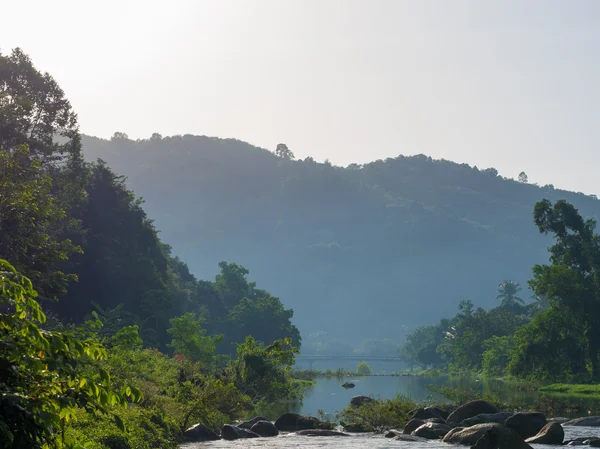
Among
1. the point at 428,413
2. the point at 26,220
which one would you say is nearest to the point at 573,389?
the point at 428,413

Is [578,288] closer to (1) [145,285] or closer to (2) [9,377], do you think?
(1) [145,285]

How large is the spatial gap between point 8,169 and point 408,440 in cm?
1918

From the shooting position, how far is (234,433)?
31.3 metres

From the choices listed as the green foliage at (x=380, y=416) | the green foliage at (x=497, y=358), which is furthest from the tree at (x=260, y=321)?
the green foliage at (x=380, y=416)

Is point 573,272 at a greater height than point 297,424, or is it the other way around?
point 573,272

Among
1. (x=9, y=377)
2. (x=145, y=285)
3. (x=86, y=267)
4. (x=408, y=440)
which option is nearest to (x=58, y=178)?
(x=86, y=267)

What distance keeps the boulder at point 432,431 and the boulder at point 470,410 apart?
8.09 feet

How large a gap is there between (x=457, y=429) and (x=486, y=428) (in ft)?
Result: 11.5

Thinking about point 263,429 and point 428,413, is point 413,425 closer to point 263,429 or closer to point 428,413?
point 428,413

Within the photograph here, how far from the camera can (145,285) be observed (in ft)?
244

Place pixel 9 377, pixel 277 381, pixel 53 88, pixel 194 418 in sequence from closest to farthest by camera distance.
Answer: pixel 9 377, pixel 194 418, pixel 277 381, pixel 53 88

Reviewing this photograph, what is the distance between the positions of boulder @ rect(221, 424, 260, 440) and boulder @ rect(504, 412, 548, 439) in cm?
1071

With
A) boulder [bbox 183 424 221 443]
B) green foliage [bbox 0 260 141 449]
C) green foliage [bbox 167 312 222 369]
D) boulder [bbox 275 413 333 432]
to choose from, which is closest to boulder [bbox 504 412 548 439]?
boulder [bbox 275 413 333 432]

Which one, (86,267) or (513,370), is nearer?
(86,267)
